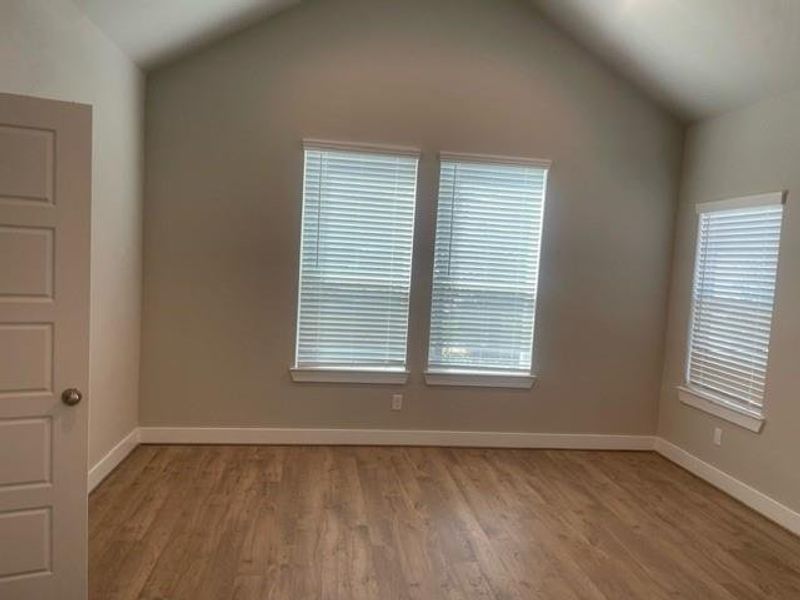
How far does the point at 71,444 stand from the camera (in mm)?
2006

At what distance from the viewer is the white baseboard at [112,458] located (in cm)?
320

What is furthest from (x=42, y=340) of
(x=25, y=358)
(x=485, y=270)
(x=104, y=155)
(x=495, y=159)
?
(x=495, y=159)

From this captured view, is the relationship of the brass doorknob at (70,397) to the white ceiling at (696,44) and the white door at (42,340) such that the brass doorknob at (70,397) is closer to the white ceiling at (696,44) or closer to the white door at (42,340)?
the white door at (42,340)

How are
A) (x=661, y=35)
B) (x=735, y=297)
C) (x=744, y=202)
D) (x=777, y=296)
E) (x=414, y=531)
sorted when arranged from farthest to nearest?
1. (x=735, y=297)
2. (x=744, y=202)
3. (x=661, y=35)
4. (x=777, y=296)
5. (x=414, y=531)

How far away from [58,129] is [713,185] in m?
4.14

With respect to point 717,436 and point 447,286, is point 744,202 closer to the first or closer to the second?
point 717,436

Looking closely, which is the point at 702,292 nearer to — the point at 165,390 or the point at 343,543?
the point at 343,543

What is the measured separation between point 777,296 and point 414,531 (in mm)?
2681

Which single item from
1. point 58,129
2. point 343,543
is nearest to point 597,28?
point 58,129

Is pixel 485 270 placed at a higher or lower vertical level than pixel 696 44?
lower

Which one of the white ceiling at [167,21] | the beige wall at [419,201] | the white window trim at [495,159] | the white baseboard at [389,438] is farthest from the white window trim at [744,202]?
the white ceiling at [167,21]

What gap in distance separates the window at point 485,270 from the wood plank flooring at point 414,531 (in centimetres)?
77

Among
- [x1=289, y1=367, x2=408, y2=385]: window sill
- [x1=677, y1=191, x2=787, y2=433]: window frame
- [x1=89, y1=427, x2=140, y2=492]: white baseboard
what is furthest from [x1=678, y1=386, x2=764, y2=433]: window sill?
[x1=89, y1=427, x2=140, y2=492]: white baseboard

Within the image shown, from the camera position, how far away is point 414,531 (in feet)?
9.47
